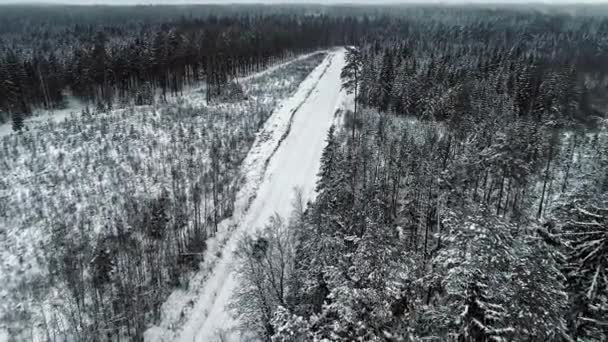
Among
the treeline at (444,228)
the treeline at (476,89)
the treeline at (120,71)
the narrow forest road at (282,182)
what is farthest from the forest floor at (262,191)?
the treeline at (120,71)

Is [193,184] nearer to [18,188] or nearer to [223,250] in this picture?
[223,250]

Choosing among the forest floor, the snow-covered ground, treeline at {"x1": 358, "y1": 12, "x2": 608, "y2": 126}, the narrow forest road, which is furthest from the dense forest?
the narrow forest road

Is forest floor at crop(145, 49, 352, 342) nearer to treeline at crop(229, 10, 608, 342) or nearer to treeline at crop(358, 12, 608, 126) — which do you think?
treeline at crop(229, 10, 608, 342)

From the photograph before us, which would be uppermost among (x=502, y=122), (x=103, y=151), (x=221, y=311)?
(x=502, y=122)

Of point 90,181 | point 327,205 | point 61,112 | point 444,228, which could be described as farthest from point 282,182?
point 61,112

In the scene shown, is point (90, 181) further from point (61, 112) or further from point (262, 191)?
point (61, 112)

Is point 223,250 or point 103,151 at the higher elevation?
point 103,151

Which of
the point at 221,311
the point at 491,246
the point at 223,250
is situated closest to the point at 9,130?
the point at 223,250
